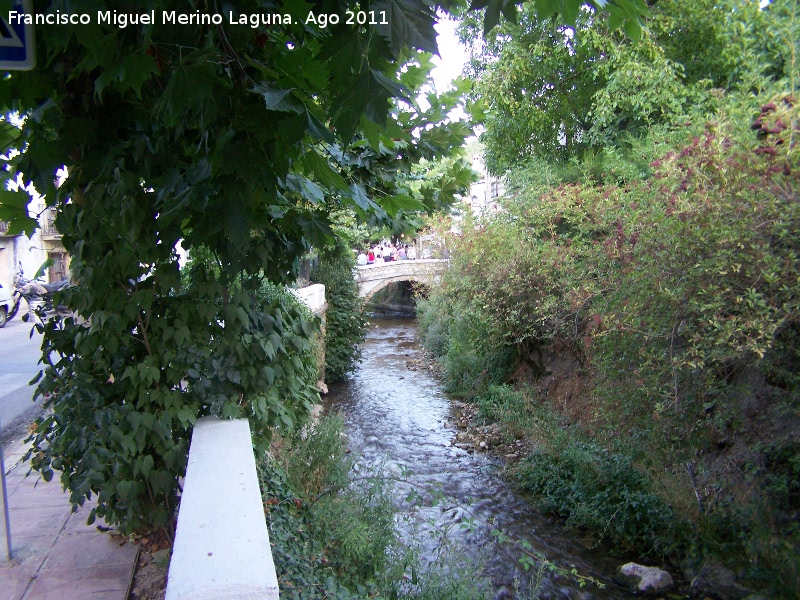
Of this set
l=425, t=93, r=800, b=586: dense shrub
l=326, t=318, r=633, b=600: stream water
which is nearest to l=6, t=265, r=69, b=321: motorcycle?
l=326, t=318, r=633, b=600: stream water

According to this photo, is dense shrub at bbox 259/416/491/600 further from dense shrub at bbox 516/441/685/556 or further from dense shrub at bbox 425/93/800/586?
dense shrub at bbox 425/93/800/586

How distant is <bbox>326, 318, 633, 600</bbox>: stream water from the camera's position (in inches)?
237

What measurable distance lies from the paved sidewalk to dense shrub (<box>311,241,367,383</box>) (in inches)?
398

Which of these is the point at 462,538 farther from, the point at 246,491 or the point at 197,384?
the point at 246,491

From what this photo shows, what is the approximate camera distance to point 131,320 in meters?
2.81

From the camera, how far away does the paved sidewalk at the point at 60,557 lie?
9.26ft

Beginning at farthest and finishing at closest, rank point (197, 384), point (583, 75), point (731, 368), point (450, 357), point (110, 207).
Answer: point (450, 357) → point (583, 75) → point (731, 368) → point (197, 384) → point (110, 207)

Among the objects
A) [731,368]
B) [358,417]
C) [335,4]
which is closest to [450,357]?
[358,417]

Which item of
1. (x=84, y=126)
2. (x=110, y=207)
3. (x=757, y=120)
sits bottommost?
(x=110, y=207)

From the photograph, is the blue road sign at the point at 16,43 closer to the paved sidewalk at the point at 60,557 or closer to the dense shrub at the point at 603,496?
the paved sidewalk at the point at 60,557

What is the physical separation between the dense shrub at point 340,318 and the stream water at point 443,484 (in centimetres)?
51

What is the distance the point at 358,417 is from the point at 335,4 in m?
10.3

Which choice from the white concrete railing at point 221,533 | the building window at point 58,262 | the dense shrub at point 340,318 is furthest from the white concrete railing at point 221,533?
the dense shrub at point 340,318

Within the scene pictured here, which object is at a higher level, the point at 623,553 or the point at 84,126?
the point at 84,126
